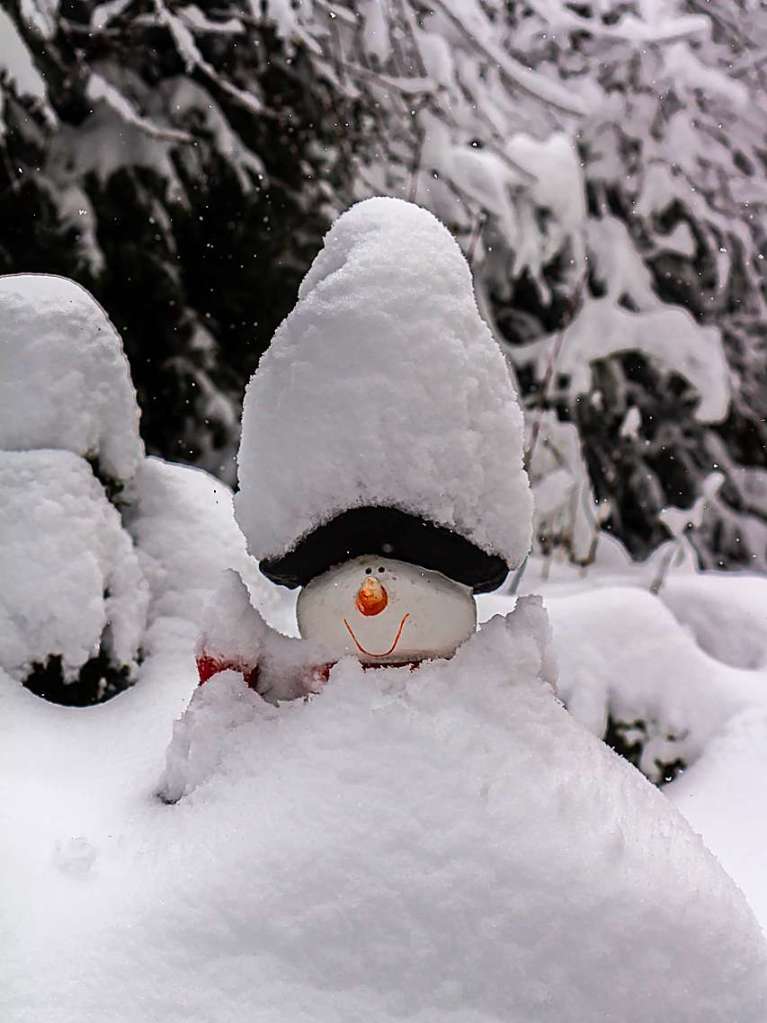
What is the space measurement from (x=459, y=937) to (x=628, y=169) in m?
4.43

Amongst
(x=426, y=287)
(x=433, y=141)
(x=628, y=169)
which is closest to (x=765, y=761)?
(x=426, y=287)

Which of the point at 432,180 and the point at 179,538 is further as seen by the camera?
the point at 432,180

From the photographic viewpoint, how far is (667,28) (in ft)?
12.5

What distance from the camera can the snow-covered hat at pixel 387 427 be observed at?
55.4 inches

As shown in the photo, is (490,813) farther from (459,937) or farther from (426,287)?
(426,287)

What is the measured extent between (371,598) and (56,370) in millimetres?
1121

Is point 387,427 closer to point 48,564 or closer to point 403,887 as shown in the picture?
point 403,887

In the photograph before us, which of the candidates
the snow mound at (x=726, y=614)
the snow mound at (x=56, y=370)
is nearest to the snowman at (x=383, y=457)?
the snow mound at (x=56, y=370)

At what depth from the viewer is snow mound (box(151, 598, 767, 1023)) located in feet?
3.96

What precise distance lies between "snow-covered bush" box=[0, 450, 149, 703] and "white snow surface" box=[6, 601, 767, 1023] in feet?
2.30

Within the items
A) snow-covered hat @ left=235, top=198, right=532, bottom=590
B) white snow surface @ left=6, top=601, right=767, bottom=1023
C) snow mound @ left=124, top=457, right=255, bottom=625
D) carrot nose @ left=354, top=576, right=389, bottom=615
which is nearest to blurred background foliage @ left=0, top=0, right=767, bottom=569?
snow mound @ left=124, top=457, right=255, bottom=625

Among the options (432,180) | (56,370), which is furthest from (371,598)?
(432,180)

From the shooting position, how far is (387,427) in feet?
4.60

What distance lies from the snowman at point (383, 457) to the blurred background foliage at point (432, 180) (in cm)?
164
